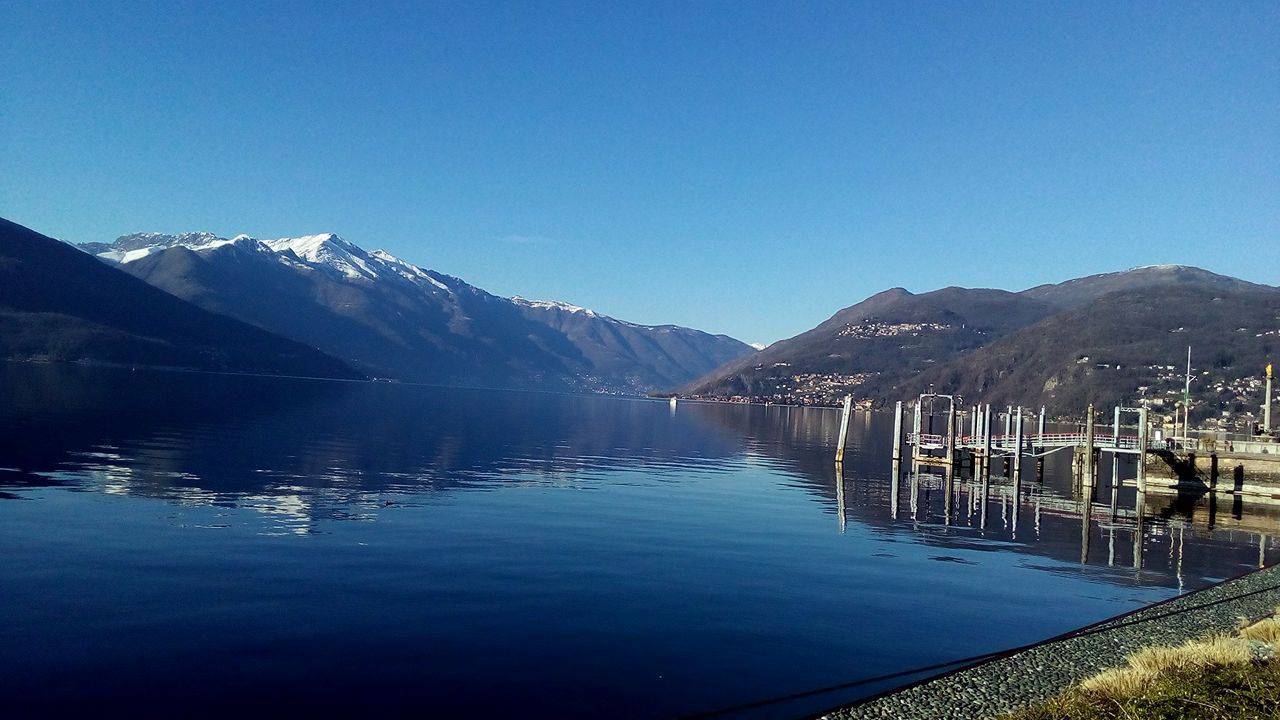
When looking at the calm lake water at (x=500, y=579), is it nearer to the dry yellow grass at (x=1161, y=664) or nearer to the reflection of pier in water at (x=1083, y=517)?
the reflection of pier in water at (x=1083, y=517)

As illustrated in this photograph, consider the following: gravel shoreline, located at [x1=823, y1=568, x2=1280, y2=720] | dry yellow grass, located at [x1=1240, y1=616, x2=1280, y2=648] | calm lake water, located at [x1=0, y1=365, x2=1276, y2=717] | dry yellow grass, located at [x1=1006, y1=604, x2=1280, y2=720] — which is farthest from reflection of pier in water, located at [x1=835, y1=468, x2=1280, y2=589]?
dry yellow grass, located at [x1=1006, y1=604, x2=1280, y2=720]

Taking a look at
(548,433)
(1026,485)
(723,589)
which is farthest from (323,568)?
(548,433)

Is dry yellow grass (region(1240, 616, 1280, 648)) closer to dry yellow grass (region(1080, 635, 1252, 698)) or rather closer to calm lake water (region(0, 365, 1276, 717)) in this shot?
dry yellow grass (region(1080, 635, 1252, 698))

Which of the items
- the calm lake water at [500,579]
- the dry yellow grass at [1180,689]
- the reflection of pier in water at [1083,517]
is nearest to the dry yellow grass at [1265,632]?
the dry yellow grass at [1180,689]

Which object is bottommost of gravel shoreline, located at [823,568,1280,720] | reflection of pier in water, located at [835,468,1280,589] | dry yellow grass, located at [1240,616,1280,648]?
reflection of pier in water, located at [835,468,1280,589]

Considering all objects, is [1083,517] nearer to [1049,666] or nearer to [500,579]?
[1049,666]

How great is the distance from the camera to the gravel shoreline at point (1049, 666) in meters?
14.6

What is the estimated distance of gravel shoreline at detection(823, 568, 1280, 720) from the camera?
14609 mm

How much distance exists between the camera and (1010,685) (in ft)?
52.3

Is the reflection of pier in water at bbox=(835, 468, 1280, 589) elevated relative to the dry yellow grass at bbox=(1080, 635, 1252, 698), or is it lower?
lower

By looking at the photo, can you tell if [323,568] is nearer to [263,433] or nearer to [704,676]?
[704,676]

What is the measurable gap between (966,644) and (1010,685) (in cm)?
457

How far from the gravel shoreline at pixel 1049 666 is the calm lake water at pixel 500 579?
4.71 feet

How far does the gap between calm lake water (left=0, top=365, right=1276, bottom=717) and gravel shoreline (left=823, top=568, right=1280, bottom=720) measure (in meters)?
1.44
